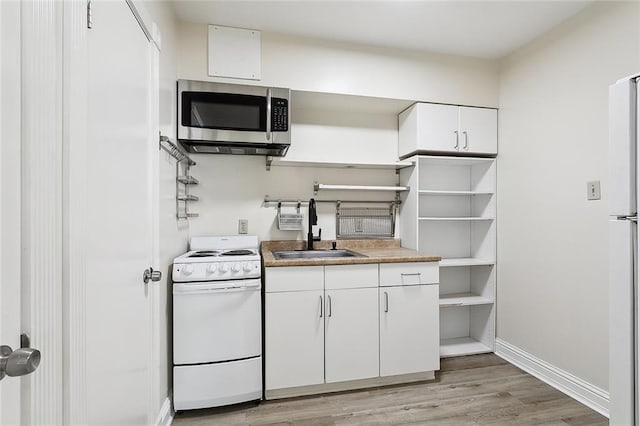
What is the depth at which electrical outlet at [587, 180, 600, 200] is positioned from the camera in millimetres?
1883

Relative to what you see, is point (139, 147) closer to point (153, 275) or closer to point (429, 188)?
point (153, 275)

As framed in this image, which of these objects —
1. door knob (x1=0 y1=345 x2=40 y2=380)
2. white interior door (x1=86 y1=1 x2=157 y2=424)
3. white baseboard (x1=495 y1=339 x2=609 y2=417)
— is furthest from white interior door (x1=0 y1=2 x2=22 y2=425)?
white baseboard (x1=495 y1=339 x2=609 y2=417)

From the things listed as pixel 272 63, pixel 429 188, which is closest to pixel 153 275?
pixel 272 63

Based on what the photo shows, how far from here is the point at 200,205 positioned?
2402 mm

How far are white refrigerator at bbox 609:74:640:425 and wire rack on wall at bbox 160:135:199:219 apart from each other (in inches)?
81.4

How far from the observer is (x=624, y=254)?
118 centimetres

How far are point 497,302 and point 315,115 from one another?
2.27 m

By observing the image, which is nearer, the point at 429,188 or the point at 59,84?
the point at 59,84

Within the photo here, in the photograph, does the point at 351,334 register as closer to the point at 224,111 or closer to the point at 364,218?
the point at 364,218

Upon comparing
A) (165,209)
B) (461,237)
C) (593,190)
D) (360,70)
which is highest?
(360,70)

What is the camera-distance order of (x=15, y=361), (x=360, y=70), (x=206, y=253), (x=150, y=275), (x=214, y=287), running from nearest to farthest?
1. (x=15, y=361)
2. (x=150, y=275)
3. (x=214, y=287)
4. (x=206, y=253)
5. (x=360, y=70)

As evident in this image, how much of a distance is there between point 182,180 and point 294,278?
3.28 ft

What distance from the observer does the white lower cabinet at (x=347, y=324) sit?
6.43 ft

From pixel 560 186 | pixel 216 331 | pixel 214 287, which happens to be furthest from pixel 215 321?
pixel 560 186
